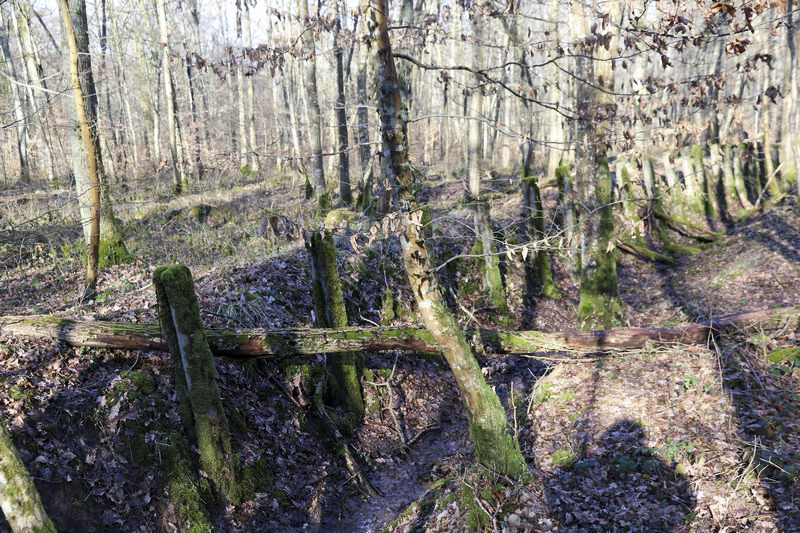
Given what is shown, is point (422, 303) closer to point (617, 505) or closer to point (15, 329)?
point (617, 505)

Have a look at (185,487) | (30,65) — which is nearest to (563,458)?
(185,487)

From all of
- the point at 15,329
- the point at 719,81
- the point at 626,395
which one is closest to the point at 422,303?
the point at 626,395

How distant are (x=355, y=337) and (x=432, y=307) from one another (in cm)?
141

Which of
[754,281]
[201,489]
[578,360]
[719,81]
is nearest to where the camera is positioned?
[201,489]

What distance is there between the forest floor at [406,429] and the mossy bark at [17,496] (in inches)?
27.4

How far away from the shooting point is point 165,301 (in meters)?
5.02

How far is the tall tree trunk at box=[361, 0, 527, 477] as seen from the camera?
4672 millimetres

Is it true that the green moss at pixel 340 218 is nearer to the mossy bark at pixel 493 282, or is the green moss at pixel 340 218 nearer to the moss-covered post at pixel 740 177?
the mossy bark at pixel 493 282

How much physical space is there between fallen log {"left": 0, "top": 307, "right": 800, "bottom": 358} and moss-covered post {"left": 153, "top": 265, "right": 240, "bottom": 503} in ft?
2.02

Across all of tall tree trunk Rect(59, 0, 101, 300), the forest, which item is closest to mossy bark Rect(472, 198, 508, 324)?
the forest

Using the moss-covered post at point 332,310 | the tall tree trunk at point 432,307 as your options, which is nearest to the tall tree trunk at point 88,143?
the moss-covered post at point 332,310

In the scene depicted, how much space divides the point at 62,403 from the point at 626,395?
6.19m

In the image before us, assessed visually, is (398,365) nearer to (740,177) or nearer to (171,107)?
(171,107)

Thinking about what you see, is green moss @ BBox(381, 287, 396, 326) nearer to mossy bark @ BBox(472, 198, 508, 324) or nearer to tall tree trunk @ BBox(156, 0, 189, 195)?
mossy bark @ BBox(472, 198, 508, 324)
